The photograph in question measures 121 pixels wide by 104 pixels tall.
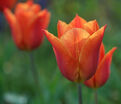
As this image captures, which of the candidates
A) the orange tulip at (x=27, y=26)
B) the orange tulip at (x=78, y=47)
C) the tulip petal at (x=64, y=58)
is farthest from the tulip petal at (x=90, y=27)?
the orange tulip at (x=27, y=26)

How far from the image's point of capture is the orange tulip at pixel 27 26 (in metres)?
1.93

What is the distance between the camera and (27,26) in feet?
6.41

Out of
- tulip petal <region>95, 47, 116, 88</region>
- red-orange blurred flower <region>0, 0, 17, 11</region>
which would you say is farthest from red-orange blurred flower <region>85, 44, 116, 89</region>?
red-orange blurred flower <region>0, 0, 17, 11</region>

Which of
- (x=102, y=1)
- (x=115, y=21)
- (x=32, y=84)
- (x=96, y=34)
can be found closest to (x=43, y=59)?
(x=32, y=84)

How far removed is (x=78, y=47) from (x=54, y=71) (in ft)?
4.46

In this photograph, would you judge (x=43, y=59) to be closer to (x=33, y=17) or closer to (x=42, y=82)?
(x=42, y=82)

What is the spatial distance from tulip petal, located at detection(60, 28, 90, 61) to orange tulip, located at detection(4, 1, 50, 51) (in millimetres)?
722

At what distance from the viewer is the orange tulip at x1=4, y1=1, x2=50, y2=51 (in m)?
1.93

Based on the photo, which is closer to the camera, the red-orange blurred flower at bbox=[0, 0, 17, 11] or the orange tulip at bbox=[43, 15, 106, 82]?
the orange tulip at bbox=[43, 15, 106, 82]

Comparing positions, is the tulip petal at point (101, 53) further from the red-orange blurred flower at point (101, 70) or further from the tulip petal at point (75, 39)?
the tulip petal at point (75, 39)

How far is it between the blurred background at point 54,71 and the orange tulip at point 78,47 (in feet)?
2.10

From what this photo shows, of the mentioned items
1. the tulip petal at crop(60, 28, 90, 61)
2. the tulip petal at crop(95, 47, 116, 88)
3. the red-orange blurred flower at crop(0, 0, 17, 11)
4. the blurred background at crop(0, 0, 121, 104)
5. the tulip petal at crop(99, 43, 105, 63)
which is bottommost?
the blurred background at crop(0, 0, 121, 104)

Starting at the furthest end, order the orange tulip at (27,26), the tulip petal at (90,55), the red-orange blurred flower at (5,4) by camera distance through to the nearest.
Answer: the red-orange blurred flower at (5,4) < the orange tulip at (27,26) < the tulip petal at (90,55)

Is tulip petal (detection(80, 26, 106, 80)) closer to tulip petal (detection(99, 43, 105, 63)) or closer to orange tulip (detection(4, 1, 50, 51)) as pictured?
tulip petal (detection(99, 43, 105, 63))
